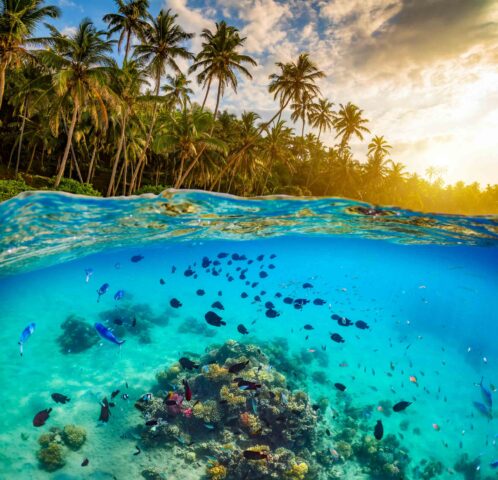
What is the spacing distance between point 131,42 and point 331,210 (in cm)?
3039

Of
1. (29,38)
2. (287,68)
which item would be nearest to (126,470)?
(29,38)

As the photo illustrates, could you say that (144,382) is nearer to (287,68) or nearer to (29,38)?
(29,38)

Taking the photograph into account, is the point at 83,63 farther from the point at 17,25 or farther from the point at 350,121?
the point at 350,121

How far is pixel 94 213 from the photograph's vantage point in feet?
48.0

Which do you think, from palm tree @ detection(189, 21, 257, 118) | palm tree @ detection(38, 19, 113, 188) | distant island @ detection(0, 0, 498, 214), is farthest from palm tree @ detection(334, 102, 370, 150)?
palm tree @ detection(38, 19, 113, 188)

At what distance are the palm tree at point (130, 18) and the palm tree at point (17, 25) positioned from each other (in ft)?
39.8

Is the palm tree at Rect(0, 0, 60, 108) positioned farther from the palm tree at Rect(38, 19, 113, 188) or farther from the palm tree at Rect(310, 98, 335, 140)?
the palm tree at Rect(310, 98, 335, 140)

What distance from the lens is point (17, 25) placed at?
1952 cm

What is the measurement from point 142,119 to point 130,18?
942cm

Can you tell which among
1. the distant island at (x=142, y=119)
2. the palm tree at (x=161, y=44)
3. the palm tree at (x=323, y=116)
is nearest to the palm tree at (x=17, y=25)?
the distant island at (x=142, y=119)

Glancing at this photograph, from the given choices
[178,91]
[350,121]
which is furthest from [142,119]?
[350,121]

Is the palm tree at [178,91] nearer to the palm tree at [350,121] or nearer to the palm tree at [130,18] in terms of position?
the palm tree at [130,18]

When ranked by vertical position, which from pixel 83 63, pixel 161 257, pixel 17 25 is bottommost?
pixel 161 257

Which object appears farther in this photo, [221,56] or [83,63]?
[221,56]
